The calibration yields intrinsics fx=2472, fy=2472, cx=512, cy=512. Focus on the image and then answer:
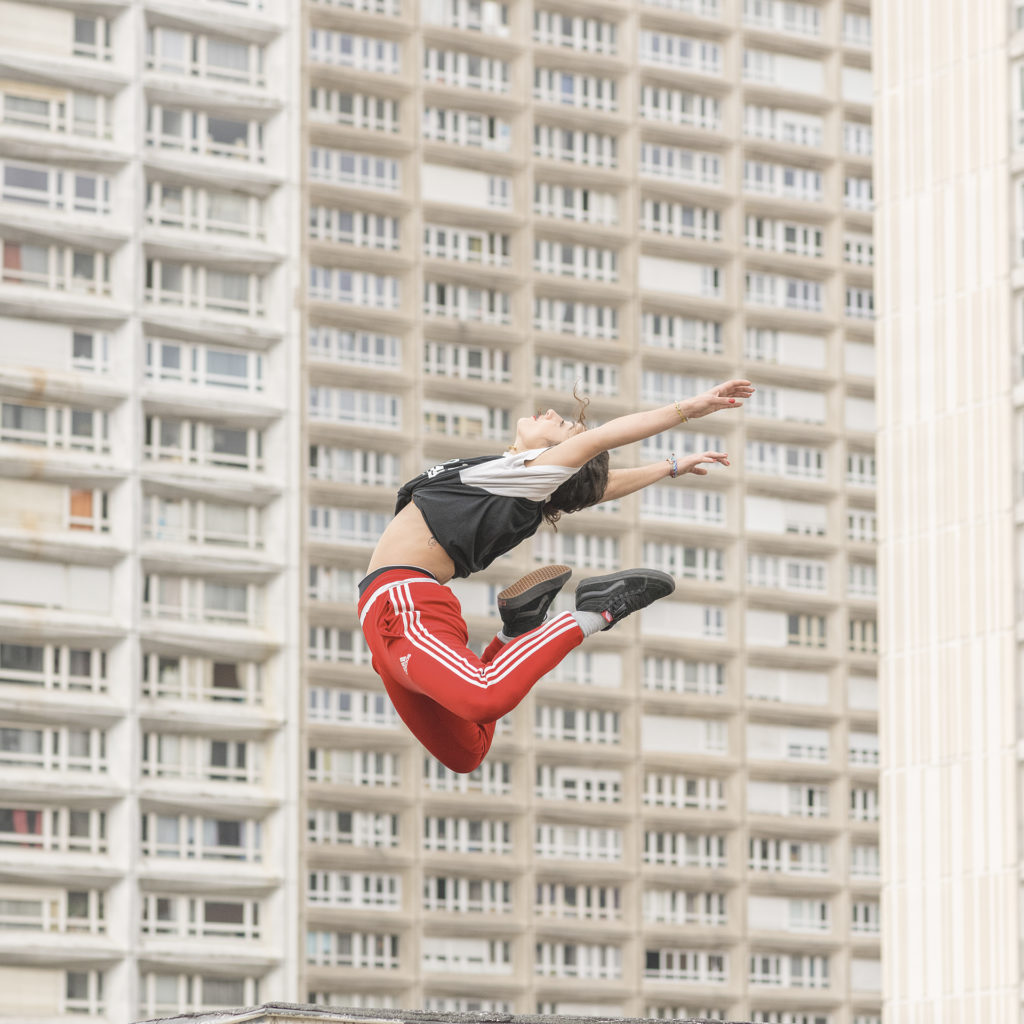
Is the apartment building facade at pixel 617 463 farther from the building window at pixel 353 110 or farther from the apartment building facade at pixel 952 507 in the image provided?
the apartment building facade at pixel 952 507

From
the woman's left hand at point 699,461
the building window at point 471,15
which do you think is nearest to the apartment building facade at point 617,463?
the building window at point 471,15

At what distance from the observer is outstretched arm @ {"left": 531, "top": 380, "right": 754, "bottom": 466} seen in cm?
1630

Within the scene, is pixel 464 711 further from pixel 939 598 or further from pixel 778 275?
pixel 778 275

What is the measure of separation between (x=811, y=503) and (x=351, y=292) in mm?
16105

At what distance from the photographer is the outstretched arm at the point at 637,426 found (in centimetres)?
1630

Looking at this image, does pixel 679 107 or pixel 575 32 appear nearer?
pixel 575 32

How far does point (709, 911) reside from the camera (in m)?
72.2

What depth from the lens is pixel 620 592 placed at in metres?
17.5

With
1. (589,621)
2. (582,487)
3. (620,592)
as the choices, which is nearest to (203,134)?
(582,487)

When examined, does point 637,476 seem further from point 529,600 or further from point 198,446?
point 198,446

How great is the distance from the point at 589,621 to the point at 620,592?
362 mm

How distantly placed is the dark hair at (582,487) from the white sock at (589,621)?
0.70 meters

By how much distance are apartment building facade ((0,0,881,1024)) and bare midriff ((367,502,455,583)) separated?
45939 millimetres

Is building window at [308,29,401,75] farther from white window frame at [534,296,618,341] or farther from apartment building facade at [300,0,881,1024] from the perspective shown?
white window frame at [534,296,618,341]
